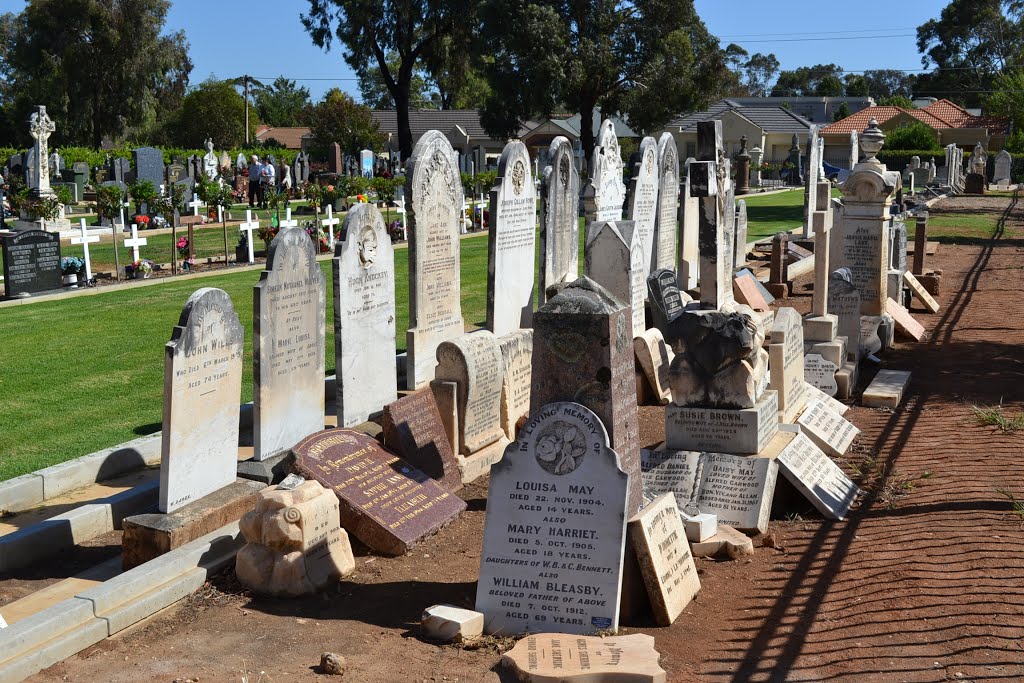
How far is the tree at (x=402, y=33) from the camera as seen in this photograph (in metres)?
47.9

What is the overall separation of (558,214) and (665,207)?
10.9 feet

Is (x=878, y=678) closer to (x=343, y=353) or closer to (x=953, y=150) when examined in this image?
(x=343, y=353)

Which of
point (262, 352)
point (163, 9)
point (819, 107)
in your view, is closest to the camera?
point (262, 352)

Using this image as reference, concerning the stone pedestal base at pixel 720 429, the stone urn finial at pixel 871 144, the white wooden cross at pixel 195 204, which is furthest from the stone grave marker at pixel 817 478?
the white wooden cross at pixel 195 204

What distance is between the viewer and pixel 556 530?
18.8 ft

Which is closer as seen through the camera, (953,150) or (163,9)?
(953,150)

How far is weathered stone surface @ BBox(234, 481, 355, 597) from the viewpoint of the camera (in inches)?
243

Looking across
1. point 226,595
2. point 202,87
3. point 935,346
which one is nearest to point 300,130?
point 202,87

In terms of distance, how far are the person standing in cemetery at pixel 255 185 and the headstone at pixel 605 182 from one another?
22269 mm

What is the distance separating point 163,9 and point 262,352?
56.1 meters

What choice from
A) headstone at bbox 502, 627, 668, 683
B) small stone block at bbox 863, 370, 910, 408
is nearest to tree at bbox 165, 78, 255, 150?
small stone block at bbox 863, 370, 910, 408

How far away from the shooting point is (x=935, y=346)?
13633mm

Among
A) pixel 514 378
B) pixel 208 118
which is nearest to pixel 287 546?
pixel 514 378

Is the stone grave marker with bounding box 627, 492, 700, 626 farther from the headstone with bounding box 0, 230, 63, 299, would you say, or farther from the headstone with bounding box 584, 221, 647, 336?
the headstone with bounding box 0, 230, 63, 299
